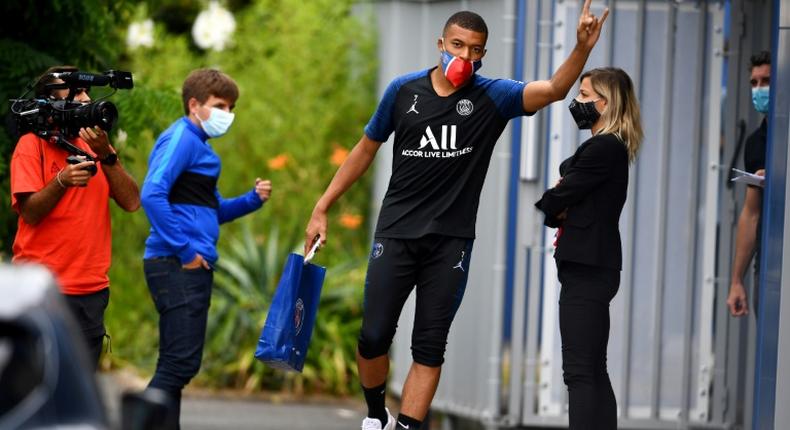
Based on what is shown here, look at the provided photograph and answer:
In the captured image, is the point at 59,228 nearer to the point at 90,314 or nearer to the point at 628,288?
the point at 90,314

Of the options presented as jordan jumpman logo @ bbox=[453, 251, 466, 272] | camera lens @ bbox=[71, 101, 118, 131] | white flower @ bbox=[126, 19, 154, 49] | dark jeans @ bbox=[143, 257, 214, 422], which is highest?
white flower @ bbox=[126, 19, 154, 49]

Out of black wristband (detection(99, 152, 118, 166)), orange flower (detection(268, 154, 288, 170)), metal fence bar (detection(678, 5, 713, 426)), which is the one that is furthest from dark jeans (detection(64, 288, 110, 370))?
orange flower (detection(268, 154, 288, 170))

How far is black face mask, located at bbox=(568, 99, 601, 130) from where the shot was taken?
289 inches

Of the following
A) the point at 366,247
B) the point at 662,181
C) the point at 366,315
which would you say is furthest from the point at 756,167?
the point at 366,247

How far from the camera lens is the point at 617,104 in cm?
734

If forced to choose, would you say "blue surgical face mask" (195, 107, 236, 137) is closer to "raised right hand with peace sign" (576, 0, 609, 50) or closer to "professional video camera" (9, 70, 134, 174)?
"professional video camera" (9, 70, 134, 174)

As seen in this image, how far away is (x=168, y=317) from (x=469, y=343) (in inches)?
108

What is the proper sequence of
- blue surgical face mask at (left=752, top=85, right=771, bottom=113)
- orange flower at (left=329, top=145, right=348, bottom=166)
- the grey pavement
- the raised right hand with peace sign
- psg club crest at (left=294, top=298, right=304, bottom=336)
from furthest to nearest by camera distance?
orange flower at (left=329, top=145, right=348, bottom=166) < the grey pavement < blue surgical face mask at (left=752, top=85, right=771, bottom=113) < psg club crest at (left=294, top=298, right=304, bottom=336) < the raised right hand with peace sign

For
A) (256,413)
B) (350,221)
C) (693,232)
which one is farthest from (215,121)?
(350,221)

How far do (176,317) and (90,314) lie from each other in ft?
2.60

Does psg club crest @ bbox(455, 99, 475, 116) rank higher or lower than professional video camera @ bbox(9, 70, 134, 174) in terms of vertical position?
higher

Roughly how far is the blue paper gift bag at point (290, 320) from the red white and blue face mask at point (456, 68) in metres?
1.16

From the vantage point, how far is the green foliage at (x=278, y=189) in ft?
40.5

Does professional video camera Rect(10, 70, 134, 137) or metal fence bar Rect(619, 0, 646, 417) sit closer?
professional video camera Rect(10, 70, 134, 137)
